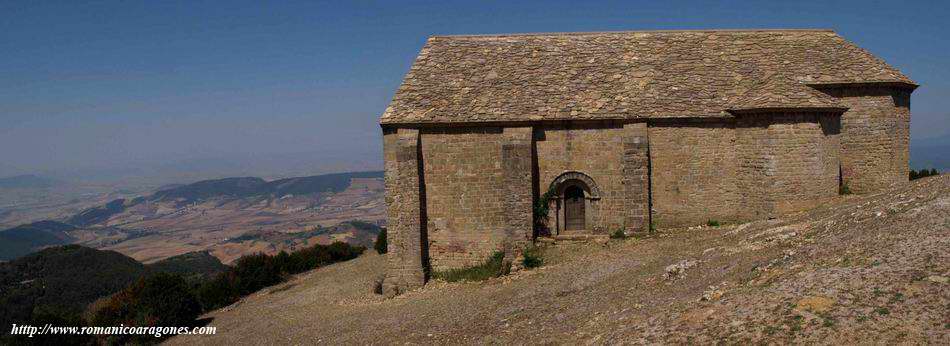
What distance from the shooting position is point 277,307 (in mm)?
19359

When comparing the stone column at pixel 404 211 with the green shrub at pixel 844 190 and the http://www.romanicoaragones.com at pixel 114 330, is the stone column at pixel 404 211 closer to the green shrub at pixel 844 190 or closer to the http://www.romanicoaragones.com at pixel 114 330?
the http://www.romanicoaragones.com at pixel 114 330

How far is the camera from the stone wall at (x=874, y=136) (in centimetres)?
1778

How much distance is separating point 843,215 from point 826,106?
4394 millimetres

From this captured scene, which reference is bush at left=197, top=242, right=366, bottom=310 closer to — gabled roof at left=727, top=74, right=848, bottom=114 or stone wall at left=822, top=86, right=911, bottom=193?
gabled roof at left=727, top=74, right=848, bottom=114

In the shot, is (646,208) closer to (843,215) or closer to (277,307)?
(843,215)

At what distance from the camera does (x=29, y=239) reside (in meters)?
117

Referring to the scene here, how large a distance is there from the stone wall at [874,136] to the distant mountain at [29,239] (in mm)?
123012

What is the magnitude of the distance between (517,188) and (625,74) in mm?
5488

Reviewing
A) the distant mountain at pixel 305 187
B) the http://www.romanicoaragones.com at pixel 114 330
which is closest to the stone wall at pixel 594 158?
the http://www.romanicoaragones.com at pixel 114 330

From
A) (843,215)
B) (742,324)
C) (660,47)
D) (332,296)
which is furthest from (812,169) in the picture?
(332,296)

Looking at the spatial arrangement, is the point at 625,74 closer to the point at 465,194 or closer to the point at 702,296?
the point at 465,194

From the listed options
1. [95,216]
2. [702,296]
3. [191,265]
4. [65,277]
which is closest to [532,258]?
[702,296]

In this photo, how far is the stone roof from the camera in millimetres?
17281

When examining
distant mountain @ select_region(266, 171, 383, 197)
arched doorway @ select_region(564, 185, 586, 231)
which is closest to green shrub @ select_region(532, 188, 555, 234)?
arched doorway @ select_region(564, 185, 586, 231)
